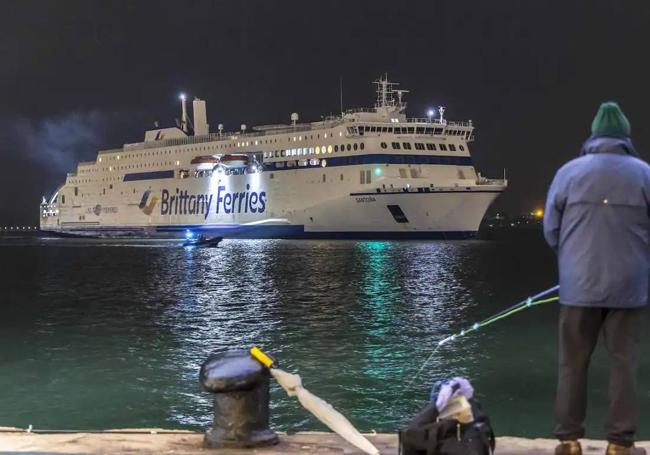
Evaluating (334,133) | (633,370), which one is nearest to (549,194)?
(633,370)

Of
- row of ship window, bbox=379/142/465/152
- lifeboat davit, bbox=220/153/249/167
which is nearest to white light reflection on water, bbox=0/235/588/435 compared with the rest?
row of ship window, bbox=379/142/465/152

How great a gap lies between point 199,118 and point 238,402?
7261cm

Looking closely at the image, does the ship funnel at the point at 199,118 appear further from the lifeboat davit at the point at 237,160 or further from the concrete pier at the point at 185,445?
the concrete pier at the point at 185,445

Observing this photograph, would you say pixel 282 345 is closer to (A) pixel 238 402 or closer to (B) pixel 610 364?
(A) pixel 238 402

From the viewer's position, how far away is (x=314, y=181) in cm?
5188

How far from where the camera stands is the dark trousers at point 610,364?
3008mm

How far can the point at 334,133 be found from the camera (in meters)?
52.2

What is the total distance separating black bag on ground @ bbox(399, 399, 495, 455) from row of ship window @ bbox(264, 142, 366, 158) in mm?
47967

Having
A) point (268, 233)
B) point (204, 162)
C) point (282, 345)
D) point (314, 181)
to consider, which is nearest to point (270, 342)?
point (282, 345)

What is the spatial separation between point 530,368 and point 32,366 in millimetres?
6404

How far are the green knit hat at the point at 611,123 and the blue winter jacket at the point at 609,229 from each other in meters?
0.04

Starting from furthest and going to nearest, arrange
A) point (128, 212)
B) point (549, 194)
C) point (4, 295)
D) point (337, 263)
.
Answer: point (128, 212) → point (337, 263) → point (4, 295) → point (549, 194)

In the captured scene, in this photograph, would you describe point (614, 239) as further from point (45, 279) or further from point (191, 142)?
point (191, 142)

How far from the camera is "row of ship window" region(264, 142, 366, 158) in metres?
51.0
